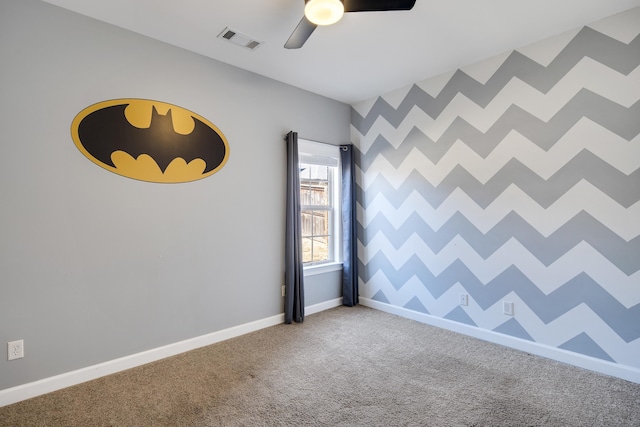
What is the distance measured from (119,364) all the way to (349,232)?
267 centimetres

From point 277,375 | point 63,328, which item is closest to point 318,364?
point 277,375

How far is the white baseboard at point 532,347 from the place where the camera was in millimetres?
2299

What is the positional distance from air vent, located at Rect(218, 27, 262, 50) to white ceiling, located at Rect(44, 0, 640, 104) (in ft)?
0.14

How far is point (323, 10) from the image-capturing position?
1783 millimetres

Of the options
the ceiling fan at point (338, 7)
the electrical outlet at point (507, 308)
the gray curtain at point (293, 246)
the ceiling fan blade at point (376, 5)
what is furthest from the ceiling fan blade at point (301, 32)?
the electrical outlet at point (507, 308)

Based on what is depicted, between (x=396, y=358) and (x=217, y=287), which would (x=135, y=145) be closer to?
(x=217, y=287)

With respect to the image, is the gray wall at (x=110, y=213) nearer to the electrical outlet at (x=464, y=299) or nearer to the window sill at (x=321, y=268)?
the window sill at (x=321, y=268)

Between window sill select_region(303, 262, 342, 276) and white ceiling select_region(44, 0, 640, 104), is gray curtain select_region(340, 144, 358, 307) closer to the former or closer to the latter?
window sill select_region(303, 262, 342, 276)

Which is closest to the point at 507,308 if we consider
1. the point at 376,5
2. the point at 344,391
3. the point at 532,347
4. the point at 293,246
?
the point at 532,347

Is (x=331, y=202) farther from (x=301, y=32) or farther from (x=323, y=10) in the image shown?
(x=323, y=10)

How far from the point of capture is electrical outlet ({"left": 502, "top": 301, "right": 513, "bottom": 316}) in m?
2.84

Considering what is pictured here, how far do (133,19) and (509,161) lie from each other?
3.31 metres

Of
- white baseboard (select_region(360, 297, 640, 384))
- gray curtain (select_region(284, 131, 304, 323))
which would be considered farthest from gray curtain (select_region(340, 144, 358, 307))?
gray curtain (select_region(284, 131, 304, 323))

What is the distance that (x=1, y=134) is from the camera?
199cm
